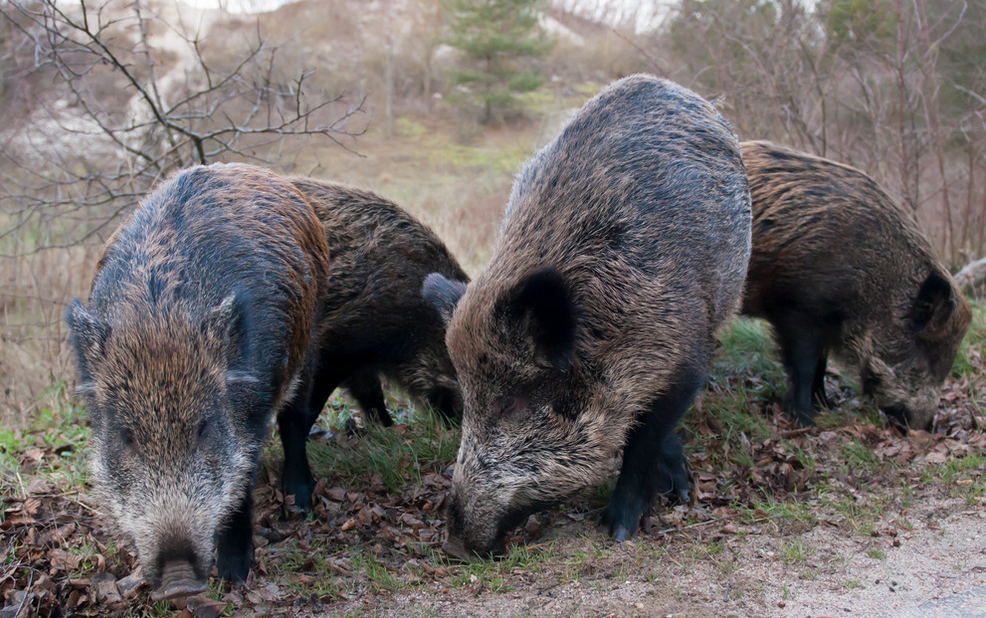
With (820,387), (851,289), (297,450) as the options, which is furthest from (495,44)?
(297,450)

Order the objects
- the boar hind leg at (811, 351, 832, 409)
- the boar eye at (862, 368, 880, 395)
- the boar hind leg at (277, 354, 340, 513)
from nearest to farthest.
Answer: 1. the boar hind leg at (277, 354, 340, 513)
2. the boar eye at (862, 368, 880, 395)
3. the boar hind leg at (811, 351, 832, 409)

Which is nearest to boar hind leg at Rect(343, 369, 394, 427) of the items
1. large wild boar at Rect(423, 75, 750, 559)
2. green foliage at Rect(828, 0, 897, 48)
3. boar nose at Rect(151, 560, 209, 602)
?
large wild boar at Rect(423, 75, 750, 559)

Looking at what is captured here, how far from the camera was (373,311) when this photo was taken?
183 inches

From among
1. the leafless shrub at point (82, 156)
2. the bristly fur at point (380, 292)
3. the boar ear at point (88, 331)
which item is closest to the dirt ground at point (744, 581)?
the boar ear at point (88, 331)

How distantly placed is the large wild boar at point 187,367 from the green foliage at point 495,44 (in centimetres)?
2227

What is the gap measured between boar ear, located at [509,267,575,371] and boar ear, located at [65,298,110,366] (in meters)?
1.64

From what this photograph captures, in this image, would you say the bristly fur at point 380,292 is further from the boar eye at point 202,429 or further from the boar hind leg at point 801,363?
the boar hind leg at point 801,363

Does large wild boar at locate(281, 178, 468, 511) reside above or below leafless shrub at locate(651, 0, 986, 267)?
below

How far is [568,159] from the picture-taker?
4.03 meters

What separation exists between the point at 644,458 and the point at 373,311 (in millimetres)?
1829

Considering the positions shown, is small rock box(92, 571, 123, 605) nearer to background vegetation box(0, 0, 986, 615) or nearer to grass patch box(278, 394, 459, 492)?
background vegetation box(0, 0, 986, 615)

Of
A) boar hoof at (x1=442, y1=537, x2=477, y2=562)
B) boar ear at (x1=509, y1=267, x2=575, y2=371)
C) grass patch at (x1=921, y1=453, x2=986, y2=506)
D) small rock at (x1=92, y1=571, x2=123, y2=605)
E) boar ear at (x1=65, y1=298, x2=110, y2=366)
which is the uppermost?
boar ear at (x1=509, y1=267, x2=575, y2=371)

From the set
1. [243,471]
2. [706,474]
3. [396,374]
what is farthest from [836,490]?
[243,471]

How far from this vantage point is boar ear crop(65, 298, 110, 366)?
2975 mm
